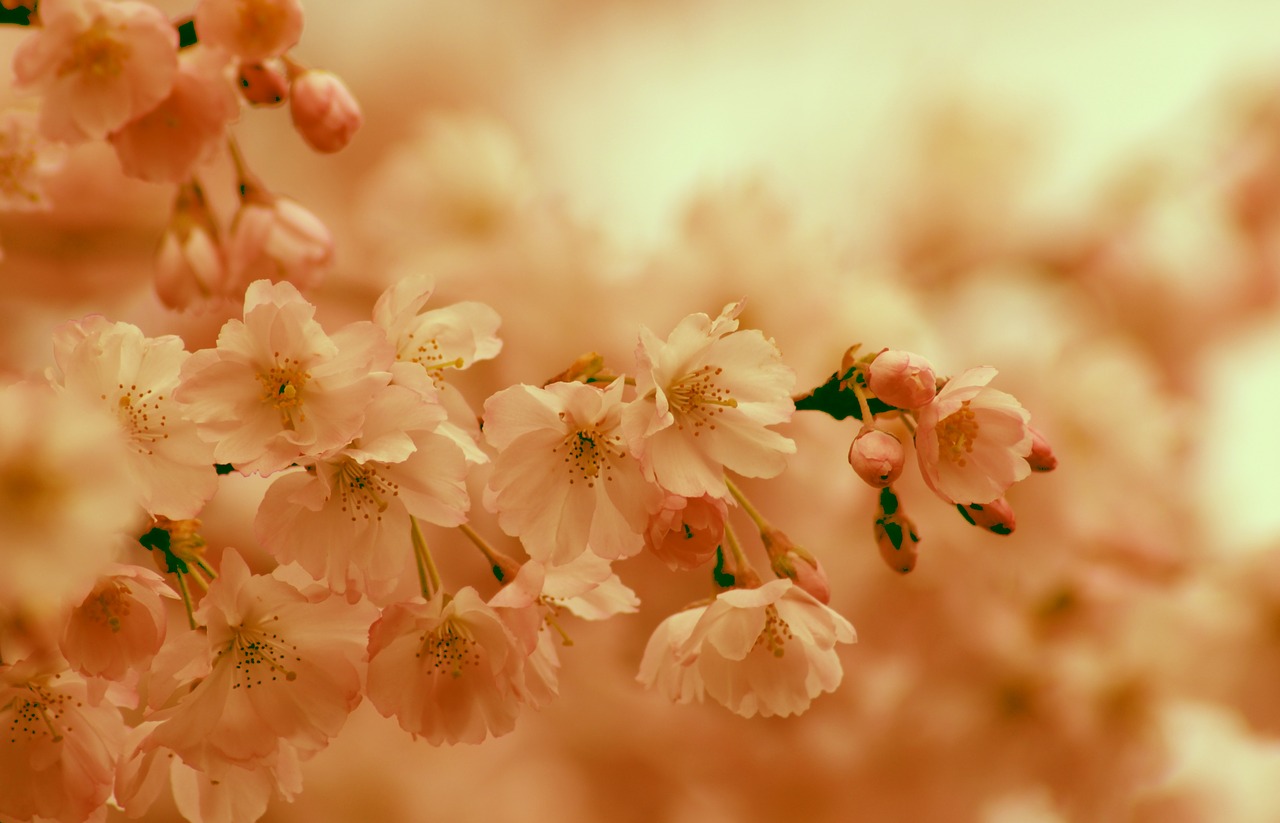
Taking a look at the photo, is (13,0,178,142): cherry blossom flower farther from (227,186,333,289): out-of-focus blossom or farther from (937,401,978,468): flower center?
(937,401,978,468): flower center

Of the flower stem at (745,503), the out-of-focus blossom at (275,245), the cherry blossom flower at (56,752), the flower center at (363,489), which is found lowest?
the cherry blossom flower at (56,752)

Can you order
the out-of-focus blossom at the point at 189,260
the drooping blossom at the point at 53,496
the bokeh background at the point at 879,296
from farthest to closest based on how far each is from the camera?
the bokeh background at the point at 879,296
the out-of-focus blossom at the point at 189,260
the drooping blossom at the point at 53,496

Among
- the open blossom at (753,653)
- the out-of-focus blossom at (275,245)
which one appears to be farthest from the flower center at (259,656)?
the out-of-focus blossom at (275,245)

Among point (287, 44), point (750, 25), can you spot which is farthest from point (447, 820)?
point (750, 25)

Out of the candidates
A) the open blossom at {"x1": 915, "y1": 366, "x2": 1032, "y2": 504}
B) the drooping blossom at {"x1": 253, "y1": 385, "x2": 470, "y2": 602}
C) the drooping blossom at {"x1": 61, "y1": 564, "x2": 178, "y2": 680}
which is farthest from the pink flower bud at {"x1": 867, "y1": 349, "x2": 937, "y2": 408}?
the drooping blossom at {"x1": 61, "y1": 564, "x2": 178, "y2": 680}

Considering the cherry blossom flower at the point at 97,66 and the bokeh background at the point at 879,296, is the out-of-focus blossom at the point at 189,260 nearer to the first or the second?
the cherry blossom flower at the point at 97,66

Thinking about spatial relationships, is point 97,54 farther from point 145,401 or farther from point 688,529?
point 688,529

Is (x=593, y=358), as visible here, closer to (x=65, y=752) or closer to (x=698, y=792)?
(x=65, y=752)
